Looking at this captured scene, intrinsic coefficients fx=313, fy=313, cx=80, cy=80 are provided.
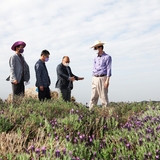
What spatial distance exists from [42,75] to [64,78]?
0.83 m

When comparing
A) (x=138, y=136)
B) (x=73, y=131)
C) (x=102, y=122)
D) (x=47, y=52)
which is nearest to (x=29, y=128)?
(x=73, y=131)

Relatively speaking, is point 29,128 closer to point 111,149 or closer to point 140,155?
point 111,149

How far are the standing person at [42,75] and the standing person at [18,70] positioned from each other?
0.31m

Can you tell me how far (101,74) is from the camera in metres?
8.78

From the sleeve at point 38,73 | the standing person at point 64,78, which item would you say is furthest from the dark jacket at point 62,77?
the sleeve at point 38,73

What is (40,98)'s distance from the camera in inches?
369

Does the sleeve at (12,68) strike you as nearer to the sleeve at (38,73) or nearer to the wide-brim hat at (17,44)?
the wide-brim hat at (17,44)

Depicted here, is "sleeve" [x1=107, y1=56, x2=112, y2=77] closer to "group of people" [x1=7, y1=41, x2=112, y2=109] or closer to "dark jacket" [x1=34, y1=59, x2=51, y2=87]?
"group of people" [x1=7, y1=41, x2=112, y2=109]

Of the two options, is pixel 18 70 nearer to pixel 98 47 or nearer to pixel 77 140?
pixel 98 47

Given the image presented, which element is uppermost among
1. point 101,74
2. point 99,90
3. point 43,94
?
point 101,74

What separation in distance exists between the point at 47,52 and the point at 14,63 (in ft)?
3.66

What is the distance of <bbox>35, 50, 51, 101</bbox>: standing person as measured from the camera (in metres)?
9.07

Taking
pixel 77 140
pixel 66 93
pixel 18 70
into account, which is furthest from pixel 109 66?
pixel 77 140

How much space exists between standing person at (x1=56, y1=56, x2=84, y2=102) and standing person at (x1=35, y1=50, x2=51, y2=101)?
0.46m
